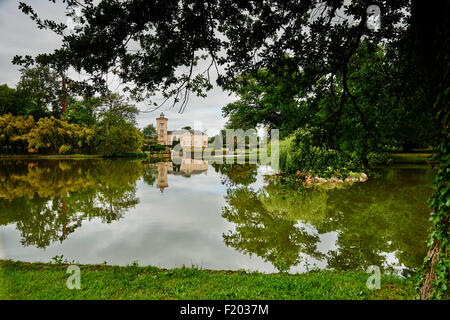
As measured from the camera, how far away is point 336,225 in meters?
6.70

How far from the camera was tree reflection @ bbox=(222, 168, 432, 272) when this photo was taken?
4.81 meters

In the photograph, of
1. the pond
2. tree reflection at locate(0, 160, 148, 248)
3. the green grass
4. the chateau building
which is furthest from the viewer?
the chateau building

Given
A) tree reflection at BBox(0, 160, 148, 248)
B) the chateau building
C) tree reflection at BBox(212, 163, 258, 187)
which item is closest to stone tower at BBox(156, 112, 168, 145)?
the chateau building

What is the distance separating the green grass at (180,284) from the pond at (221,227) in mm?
807

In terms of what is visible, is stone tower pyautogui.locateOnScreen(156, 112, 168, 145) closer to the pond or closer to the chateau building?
the chateau building

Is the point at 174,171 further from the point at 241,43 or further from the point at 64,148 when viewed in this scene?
the point at 64,148

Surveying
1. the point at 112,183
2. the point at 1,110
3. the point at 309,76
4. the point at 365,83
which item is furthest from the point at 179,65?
the point at 1,110

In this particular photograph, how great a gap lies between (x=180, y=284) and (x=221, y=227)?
346cm

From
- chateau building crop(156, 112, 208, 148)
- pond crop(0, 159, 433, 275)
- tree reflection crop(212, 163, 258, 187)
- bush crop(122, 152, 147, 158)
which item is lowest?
pond crop(0, 159, 433, 275)

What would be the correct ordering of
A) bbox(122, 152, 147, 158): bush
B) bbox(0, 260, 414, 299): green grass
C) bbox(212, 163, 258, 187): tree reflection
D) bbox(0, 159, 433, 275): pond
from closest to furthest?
1. bbox(0, 260, 414, 299): green grass
2. bbox(0, 159, 433, 275): pond
3. bbox(212, 163, 258, 187): tree reflection
4. bbox(122, 152, 147, 158): bush

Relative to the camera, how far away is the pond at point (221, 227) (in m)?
4.75

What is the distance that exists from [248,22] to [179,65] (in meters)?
1.66

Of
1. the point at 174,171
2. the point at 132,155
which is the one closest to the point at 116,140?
the point at 132,155

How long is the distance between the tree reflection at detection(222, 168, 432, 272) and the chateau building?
6330cm
